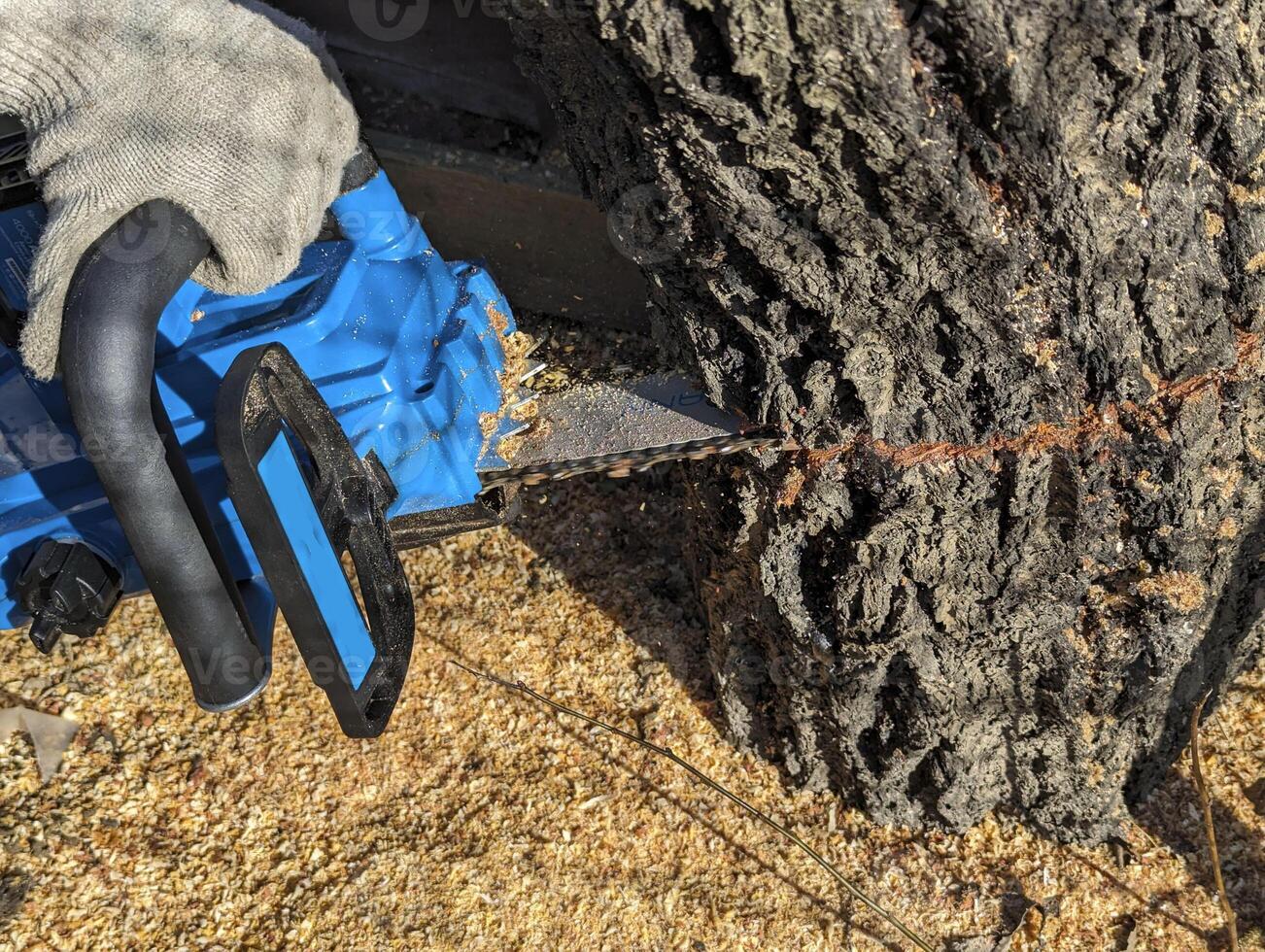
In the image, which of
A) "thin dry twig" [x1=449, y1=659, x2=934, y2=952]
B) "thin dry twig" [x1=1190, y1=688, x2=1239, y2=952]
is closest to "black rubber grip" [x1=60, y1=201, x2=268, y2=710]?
"thin dry twig" [x1=449, y1=659, x2=934, y2=952]

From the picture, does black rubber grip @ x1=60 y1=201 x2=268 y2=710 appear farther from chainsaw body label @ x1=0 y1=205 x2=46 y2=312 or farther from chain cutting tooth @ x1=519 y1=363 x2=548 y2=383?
chain cutting tooth @ x1=519 y1=363 x2=548 y2=383

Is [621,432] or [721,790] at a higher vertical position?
[621,432]

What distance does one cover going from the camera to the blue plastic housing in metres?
1.59

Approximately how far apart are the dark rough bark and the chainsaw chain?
0.16 ft

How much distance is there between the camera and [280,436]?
132 cm

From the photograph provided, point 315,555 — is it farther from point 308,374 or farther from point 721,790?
point 721,790

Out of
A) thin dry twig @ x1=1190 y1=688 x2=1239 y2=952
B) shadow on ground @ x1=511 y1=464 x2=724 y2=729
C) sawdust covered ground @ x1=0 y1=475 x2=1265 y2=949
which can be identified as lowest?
sawdust covered ground @ x1=0 y1=475 x2=1265 y2=949

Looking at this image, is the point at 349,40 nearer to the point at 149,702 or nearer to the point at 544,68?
the point at 544,68

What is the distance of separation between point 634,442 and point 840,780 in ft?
2.99

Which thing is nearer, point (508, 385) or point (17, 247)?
point (17, 247)

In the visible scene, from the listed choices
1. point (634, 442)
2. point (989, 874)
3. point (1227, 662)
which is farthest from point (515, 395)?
point (1227, 662)

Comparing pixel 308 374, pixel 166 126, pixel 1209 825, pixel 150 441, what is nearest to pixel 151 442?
pixel 150 441

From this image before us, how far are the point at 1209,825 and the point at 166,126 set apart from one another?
6.97ft

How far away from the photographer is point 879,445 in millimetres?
1571
